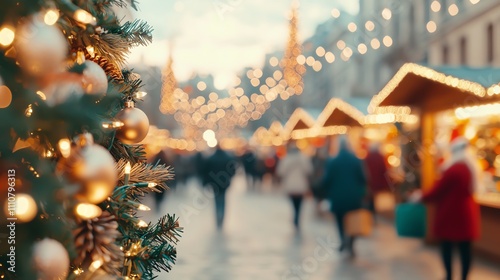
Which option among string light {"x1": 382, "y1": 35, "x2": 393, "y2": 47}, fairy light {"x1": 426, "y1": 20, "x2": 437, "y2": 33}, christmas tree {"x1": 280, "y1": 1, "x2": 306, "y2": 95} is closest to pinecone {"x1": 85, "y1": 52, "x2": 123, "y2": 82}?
christmas tree {"x1": 280, "y1": 1, "x2": 306, "y2": 95}

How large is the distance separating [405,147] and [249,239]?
708 centimetres

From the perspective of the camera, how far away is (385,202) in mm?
19844

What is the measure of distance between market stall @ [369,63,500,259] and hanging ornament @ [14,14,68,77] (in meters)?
8.50

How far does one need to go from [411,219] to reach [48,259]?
9.71m

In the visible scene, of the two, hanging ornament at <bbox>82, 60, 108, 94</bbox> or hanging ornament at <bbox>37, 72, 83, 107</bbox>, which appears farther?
hanging ornament at <bbox>82, 60, 108, 94</bbox>

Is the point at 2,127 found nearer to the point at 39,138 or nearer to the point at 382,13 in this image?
the point at 39,138

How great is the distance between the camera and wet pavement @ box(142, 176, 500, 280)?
9.85 metres

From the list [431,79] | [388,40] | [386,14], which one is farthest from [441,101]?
[388,40]

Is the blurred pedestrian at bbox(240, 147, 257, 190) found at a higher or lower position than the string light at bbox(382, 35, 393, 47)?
lower

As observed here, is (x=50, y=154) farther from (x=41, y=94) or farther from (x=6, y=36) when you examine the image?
(x=6, y=36)

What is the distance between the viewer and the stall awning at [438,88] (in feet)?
34.5

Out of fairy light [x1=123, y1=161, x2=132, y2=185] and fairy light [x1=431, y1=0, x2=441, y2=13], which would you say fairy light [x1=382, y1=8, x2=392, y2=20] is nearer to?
fairy light [x1=431, y1=0, x2=441, y2=13]

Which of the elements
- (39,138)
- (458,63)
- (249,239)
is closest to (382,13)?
(458,63)

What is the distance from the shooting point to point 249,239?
1392cm
